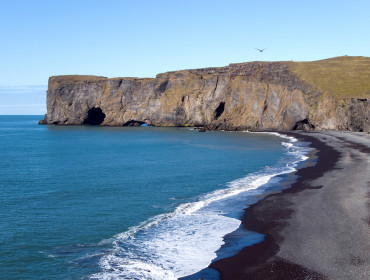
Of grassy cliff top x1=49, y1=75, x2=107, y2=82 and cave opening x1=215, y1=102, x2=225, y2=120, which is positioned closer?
cave opening x1=215, y1=102, x2=225, y2=120

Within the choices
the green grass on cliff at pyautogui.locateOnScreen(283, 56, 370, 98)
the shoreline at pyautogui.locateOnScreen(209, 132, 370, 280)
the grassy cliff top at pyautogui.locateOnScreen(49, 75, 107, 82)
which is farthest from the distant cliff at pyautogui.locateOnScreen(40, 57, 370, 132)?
the shoreline at pyautogui.locateOnScreen(209, 132, 370, 280)

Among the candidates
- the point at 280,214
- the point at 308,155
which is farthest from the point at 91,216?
the point at 308,155

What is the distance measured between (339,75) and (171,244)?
110 m

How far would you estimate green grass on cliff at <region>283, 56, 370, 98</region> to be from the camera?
103 metres

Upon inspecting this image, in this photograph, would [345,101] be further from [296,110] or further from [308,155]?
[308,155]

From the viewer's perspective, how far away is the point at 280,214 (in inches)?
1050

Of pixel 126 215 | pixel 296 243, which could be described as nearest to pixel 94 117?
pixel 126 215

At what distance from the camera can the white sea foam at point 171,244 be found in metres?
18.0

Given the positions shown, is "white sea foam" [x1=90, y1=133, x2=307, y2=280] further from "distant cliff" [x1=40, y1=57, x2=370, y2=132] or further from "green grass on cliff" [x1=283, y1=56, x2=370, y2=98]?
"green grass on cliff" [x1=283, y1=56, x2=370, y2=98]

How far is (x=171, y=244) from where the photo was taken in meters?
21.7

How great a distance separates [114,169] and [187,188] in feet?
53.8

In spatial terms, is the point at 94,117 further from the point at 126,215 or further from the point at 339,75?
the point at 126,215

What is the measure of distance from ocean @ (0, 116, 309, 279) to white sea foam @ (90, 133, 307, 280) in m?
0.05

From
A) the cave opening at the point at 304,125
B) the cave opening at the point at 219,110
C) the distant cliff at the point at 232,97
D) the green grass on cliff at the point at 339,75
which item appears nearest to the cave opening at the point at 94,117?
the distant cliff at the point at 232,97
